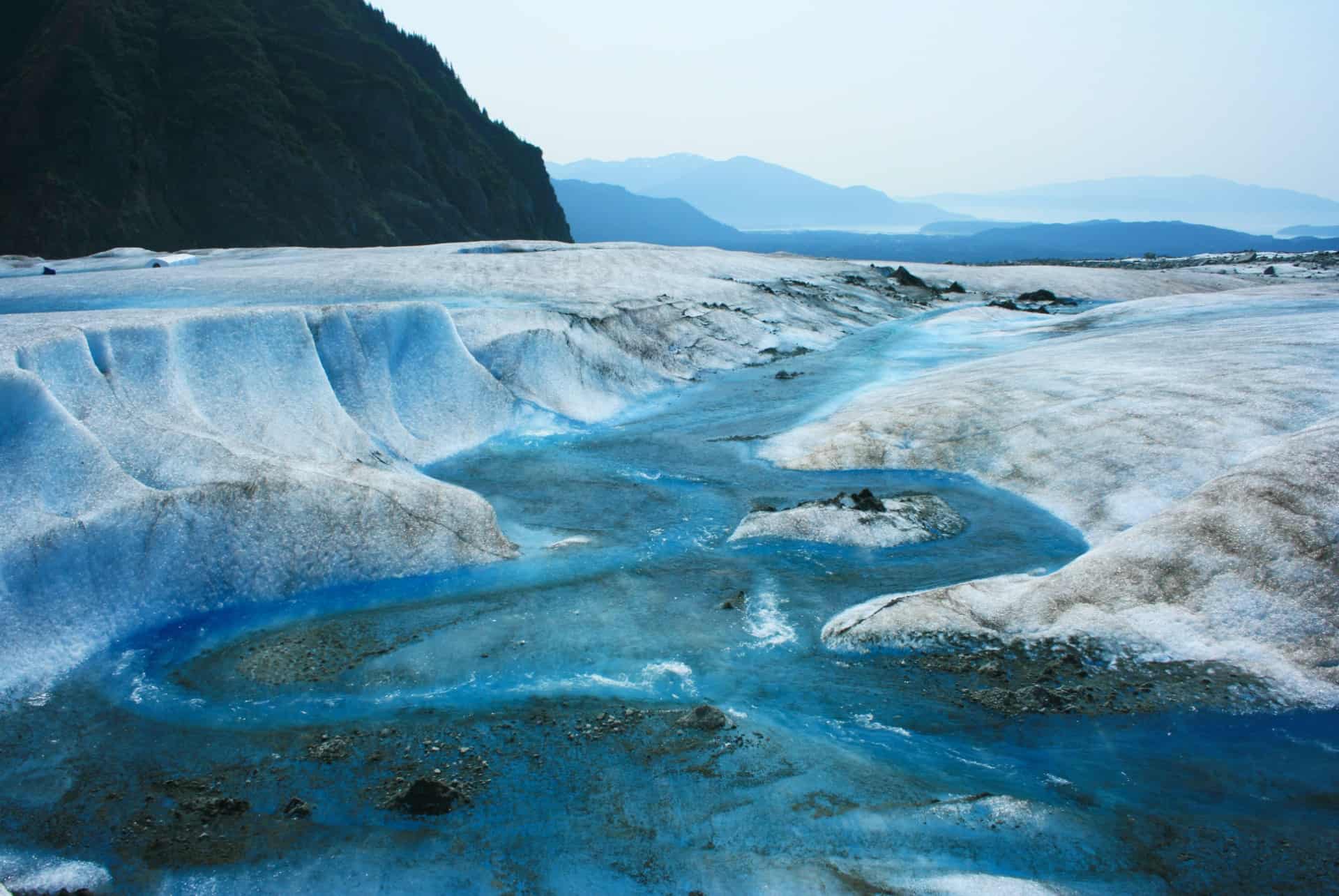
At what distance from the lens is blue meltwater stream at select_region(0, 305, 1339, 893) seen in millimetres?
5949

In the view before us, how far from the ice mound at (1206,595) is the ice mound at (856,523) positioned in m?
1.90

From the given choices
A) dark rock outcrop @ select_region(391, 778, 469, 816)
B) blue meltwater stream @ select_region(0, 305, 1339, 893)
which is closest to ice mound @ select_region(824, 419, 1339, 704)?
blue meltwater stream @ select_region(0, 305, 1339, 893)

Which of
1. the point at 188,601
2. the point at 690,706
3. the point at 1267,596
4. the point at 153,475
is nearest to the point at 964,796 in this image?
the point at 690,706

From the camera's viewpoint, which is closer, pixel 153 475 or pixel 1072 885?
pixel 1072 885

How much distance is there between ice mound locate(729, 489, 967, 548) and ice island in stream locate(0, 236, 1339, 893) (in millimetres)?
70

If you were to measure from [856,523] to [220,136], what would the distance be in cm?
5459

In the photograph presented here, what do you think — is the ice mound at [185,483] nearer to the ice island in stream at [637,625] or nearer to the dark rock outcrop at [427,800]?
the ice island in stream at [637,625]

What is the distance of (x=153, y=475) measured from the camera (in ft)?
33.3

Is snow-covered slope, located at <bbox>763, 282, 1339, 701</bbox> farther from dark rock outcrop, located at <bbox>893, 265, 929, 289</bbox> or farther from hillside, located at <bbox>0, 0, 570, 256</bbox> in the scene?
hillside, located at <bbox>0, 0, 570, 256</bbox>

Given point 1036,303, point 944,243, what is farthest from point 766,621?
point 944,243

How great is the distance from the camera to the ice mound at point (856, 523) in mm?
11797

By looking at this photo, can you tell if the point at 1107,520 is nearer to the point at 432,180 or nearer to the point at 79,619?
the point at 79,619

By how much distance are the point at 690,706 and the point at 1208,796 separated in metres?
4.42

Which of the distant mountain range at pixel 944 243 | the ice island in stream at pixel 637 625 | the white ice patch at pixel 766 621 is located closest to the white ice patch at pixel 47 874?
the ice island in stream at pixel 637 625
